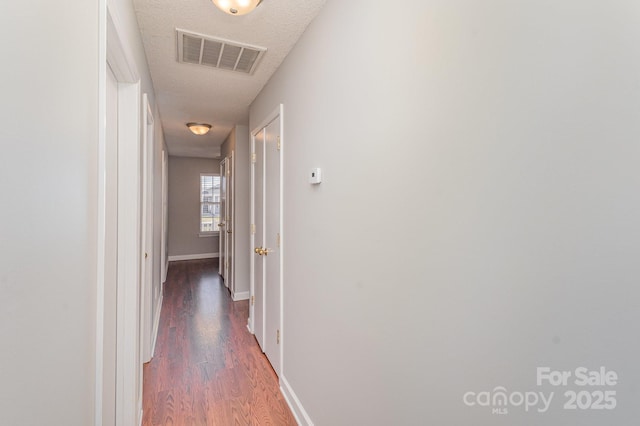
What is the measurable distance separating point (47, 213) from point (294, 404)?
1.91 metres

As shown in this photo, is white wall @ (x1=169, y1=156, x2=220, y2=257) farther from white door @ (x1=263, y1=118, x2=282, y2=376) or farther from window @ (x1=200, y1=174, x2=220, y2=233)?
white door @ (x1=263, y1=118, x2=282, y2=376)

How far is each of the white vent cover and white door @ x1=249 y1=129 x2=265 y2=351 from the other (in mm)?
621

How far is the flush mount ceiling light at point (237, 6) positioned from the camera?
1.52 metres

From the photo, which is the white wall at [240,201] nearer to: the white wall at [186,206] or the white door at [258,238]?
the white door at [258,238]

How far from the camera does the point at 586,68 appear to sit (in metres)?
0.58

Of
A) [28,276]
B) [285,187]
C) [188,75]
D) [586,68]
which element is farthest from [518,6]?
[188,75]

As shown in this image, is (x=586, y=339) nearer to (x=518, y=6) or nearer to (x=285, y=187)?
(x=518, y=6)

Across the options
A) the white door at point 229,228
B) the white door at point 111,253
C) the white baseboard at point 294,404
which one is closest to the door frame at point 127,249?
the white door at point 111,253

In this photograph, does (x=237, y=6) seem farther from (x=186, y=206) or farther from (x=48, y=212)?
(x=186, y=206)

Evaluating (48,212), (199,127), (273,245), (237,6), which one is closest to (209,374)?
(273,245)

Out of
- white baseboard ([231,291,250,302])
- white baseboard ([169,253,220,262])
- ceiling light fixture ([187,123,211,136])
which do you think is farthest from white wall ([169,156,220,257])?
white baseboard ([231,291,250,302])

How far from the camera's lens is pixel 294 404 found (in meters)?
1.96

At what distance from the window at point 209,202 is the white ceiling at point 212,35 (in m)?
3.60

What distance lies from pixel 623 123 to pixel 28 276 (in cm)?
116
